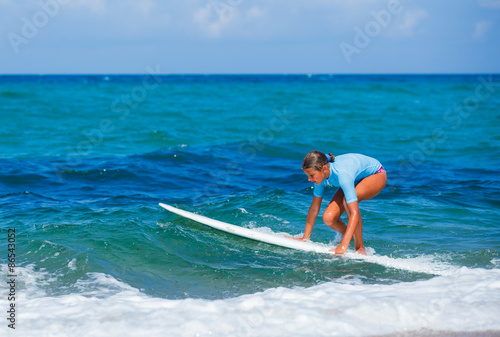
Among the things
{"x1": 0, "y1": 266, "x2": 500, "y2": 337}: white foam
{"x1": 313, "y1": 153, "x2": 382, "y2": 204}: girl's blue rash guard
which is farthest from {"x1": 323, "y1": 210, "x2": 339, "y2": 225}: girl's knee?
{"x1": 0, "y1": 266, "x2": 500, "y2": 337}: white foam

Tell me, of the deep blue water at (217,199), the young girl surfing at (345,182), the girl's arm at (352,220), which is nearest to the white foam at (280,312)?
the deep blue water at (217,199)

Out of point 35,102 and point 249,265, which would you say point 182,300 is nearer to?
point 249,265

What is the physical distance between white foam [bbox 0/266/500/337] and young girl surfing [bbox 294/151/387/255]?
841 millimetres

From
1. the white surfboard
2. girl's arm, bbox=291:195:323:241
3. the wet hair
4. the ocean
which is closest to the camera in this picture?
the ocean

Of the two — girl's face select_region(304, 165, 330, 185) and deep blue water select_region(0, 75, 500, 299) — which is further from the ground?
girl's face select_region(304, 165, 330, 185)

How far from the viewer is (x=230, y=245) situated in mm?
6484

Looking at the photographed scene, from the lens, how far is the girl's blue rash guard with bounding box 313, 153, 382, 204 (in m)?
5.28

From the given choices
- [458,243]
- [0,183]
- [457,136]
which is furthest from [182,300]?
[457,136]

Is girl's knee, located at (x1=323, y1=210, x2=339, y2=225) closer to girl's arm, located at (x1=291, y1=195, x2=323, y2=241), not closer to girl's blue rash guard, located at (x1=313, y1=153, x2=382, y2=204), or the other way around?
girl's arm, located at (x1=291, y1=195, x2=323, y2=241)

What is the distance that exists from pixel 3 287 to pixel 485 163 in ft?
39.6

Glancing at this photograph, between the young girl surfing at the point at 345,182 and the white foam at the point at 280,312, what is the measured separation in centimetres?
84

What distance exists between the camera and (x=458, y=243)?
6477 mm

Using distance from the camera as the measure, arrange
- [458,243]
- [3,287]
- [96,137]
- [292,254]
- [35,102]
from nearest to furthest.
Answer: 1. [3,287]
2. [292,254]
3. [458,243]
4. [96,137]
5. [35,102]

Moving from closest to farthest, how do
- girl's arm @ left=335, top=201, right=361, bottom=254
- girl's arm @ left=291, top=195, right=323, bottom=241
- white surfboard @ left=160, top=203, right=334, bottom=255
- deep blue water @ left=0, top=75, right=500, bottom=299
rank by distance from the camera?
girl's arm @ left=335, top=201, right=361, bottom=254 → deep blue water @ left=0, top=75, right=500, bottom=299 → girl's arm @ left=291, top=195, right=323, bottom=241 → white surfboard @ left=160, top=203, right=334, bottom=255
